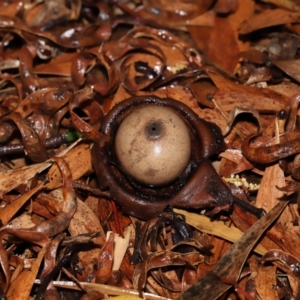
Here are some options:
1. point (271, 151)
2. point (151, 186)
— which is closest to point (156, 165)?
point (151, 186)

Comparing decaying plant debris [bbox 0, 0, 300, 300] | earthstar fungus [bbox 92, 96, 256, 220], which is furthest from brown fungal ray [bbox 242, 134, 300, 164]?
earthstar fungus [bbox 92, 96, 256, 220]

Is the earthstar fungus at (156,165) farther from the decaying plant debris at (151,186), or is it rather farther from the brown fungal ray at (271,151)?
the brown fungal ray at (271,151)

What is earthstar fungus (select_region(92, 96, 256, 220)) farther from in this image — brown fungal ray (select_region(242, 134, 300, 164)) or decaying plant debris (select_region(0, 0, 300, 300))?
brown fungal ray (select_region(242, 134, 300, 164))

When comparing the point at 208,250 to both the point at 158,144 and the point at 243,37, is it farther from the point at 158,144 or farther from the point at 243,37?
the point at 243,37

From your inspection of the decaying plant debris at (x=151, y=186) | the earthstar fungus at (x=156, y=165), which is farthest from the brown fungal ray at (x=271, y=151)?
the earthstar fungus at (x=156, y=165)

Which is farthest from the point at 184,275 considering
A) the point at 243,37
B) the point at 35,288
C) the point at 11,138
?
the point at 243,37

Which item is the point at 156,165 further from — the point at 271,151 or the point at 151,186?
the point at 271,151
